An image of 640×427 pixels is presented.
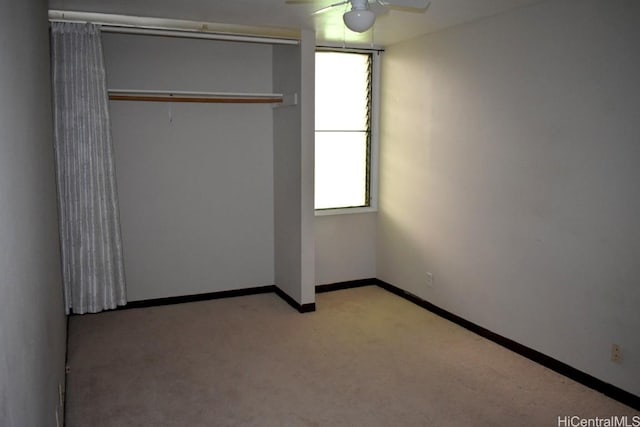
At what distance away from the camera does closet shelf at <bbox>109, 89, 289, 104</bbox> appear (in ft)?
13.3

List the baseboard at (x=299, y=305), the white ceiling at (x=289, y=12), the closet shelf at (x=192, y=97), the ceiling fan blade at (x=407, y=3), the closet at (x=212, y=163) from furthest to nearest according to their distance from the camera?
the baseboard at (x=299, y=305), the closet at (x=212, y=163), the closet shelf at (x=192, y=97), the white ceiling at (x=289, y=12), the ceiling fan blade at (x=407, y=3)

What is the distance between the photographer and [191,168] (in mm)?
4707

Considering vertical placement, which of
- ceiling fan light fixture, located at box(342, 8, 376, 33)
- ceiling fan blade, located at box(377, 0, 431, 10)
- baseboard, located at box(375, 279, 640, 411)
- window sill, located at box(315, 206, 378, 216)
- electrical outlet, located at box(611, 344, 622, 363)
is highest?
ceiling fan blade, located at box(377, 0, 431, 10)

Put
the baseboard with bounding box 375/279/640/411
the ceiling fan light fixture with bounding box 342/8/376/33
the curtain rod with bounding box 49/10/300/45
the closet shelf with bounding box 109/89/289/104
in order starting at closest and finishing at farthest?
the ceiling fan light fixture with bounding box 342/8/376/33 → the baseboard with bounding box 375/279/640/411 → the curtain rod with bounding box 49/10/300/45 → the closet shelf with bounding box 109/89/289/104

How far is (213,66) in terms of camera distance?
15.3 feet

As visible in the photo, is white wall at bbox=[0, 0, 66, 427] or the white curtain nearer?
white wall at bbox=[0, 0, 66, 427]

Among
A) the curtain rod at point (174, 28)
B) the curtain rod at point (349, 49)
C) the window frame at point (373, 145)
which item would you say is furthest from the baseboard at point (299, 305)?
the curtain rod at point (349, 49)

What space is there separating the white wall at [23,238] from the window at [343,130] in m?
2.93

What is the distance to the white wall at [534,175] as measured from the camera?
2986 millimetres

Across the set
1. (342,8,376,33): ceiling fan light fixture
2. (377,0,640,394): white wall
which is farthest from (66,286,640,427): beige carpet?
(342,8,376,33): ceiling fan light fixture

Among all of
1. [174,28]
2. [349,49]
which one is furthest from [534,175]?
[174,28]

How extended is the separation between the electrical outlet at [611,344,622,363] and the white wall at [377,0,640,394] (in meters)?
0.04

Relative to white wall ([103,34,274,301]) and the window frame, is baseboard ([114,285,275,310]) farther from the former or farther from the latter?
the window frame

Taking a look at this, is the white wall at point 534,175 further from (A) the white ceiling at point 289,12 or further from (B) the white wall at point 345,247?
(B) the white wall at point 345,247
